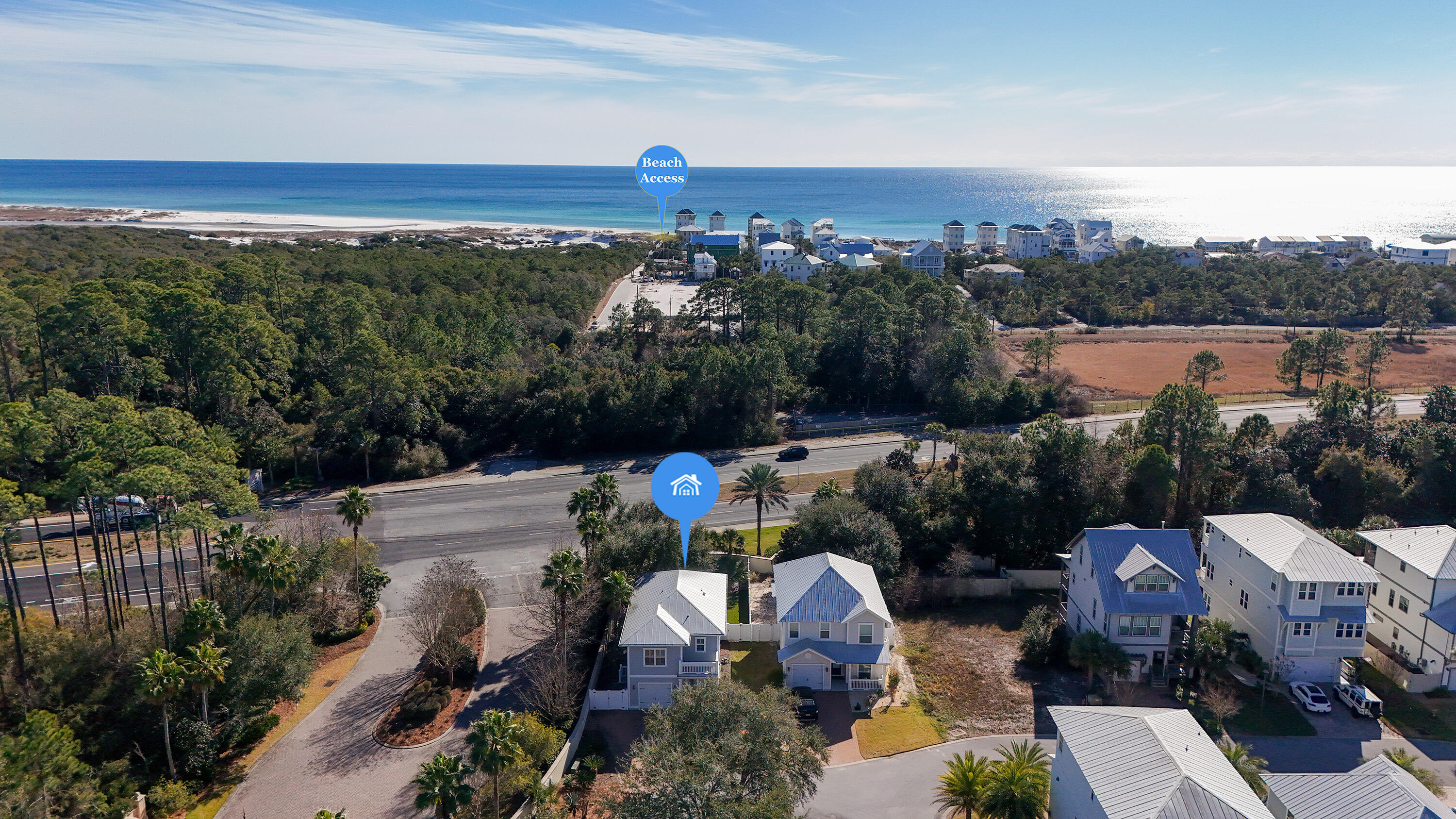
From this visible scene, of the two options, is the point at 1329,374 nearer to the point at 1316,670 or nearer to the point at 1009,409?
the point at 1009,409

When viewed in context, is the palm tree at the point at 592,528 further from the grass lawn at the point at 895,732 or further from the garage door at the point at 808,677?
the grass lawn at the point at 895,732

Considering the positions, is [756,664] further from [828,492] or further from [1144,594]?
[1144,594]

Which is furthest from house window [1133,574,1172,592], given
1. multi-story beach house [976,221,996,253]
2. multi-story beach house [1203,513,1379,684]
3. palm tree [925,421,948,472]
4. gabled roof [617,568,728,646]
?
multi-story beach house [976,221,996,253]

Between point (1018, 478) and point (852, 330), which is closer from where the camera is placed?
point (1018, 478)

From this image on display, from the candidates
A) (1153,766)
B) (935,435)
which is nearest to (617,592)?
(1153,766)

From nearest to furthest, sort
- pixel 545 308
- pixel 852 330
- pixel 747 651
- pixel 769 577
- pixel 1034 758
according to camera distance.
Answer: pixel 1034 758
pixel 747 651
pixel 769 577
pixel 852 330
pixel 545 308

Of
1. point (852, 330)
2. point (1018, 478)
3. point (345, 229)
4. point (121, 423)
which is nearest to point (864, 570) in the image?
point (1018, 478)
